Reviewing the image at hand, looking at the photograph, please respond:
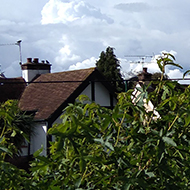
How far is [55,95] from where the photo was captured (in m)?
16.9

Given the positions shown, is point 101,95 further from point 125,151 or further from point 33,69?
point 125,151

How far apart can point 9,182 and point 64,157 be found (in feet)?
0.64

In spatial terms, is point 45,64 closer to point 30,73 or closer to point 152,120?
point 30,73

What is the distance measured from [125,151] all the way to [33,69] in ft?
58.5

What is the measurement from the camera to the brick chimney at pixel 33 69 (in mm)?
18859

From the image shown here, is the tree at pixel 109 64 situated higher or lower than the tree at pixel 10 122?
higher

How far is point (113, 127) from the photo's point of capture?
1.45 meters

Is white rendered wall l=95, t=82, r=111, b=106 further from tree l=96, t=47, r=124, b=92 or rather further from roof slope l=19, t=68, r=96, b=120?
tree l=96, t=47, r=124, b=92

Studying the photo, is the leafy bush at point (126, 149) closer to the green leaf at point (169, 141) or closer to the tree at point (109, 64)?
the green leaf at point (169, 141)

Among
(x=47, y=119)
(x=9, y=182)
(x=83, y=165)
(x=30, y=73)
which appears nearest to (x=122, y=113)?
(x=83, y=165)

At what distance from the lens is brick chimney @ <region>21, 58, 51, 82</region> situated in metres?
18.9

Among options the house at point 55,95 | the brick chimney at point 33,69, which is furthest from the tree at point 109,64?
the house at point 55,95

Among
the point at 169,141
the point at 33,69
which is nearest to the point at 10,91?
the point at 33,69

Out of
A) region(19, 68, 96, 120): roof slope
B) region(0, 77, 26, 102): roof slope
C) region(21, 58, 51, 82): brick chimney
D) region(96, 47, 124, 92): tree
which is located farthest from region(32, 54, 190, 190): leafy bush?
region(96, 47, 124, 92): tree
